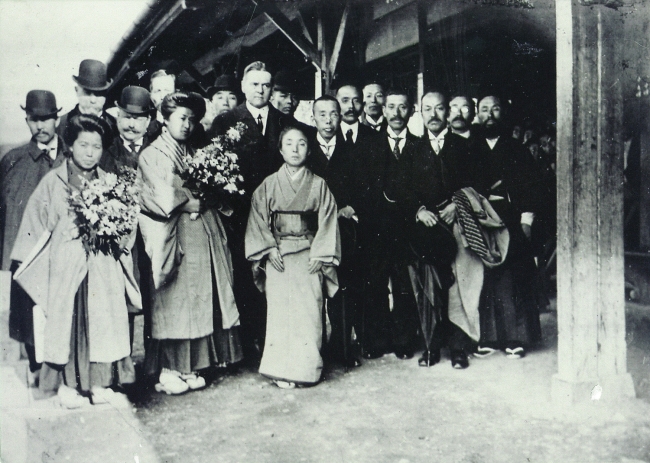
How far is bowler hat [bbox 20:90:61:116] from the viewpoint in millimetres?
3064

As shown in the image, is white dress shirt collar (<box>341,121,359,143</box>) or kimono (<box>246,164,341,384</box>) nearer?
kimono (<box>246,164,341,384</box>)

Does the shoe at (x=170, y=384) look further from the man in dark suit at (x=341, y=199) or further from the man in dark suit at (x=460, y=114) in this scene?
the man in dark suit at (x=460, y=114)

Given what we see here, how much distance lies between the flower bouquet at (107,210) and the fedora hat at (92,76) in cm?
48

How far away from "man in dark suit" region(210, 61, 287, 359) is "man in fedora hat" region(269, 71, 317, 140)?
0.04 metres

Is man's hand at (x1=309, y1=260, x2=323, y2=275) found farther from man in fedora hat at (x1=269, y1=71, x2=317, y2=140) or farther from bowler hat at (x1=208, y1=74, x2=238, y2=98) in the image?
bowler hat at (x1=208, y1=74, x2=238, y2=98)

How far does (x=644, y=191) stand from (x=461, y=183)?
136 centimetres

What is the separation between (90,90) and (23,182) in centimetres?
63

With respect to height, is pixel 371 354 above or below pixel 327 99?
below

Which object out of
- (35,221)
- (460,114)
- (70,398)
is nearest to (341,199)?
(460,114)

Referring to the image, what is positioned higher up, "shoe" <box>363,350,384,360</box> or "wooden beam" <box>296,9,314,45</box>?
"wooden beam" <box>296,9,314,45</box>

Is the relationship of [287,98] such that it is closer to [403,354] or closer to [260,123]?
[260,123]

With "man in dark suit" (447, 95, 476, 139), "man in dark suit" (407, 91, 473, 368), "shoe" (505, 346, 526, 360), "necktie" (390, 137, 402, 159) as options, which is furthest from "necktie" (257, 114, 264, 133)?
"shoe" (505, 346, 526, 360)

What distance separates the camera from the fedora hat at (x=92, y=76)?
3.15m

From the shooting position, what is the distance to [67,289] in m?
3.14
